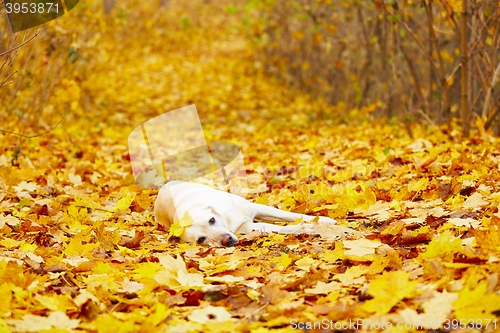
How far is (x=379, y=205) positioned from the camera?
3.99 meters

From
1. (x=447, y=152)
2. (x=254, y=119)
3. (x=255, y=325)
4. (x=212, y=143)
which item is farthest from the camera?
(x=254, y=119)

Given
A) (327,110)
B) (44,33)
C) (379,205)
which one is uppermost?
(44,33)

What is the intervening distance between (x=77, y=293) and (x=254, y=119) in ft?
27.0

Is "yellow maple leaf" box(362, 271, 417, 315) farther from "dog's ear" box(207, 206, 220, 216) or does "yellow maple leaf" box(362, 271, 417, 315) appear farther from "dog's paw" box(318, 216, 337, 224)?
"dog's ear" box(207, 206, 220, 216)

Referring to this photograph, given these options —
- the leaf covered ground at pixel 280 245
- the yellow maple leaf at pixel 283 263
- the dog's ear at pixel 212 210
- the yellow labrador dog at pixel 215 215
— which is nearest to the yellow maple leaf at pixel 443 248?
the leaf covered ground at pixel 280 245

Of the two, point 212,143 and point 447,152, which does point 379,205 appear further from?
point 212,143

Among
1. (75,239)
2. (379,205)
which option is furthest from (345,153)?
(75,239)

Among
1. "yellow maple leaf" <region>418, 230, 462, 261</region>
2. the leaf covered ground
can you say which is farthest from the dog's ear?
"yellow maple leaf" <region>418, 230, 462, 261</region>

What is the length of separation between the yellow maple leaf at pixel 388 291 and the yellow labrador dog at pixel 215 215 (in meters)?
1.23

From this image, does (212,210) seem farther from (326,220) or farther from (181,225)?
(326,220)

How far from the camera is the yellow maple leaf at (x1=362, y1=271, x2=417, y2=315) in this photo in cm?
224

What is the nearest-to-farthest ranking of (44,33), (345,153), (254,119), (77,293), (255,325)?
1. (255,325)
2. (77,293)
3. (345,153)
4. (44,33)
5. (254,119)

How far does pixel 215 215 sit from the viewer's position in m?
3.70

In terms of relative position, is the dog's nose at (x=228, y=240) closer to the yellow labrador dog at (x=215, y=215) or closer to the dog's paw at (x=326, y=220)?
the yellow labrador dog at (x=215, y=215)
